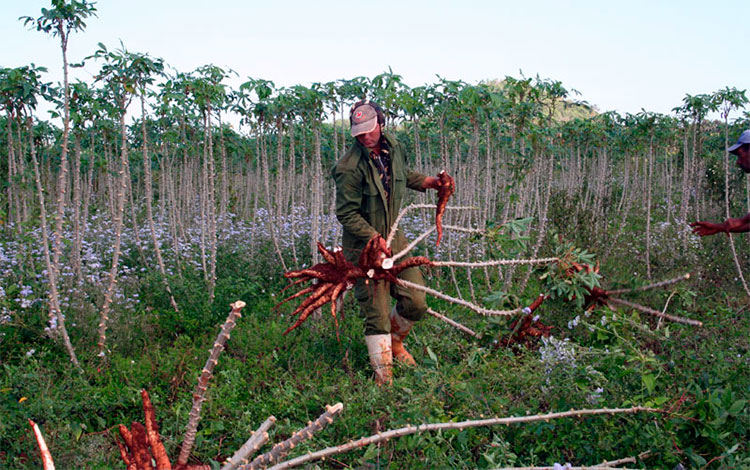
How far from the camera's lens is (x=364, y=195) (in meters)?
4.06

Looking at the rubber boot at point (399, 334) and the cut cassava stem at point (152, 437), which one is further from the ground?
the cut cassava stem at point (152, 437)

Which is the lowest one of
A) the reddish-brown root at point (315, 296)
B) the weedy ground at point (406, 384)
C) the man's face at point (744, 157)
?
the weedy ground at point (406, 384)

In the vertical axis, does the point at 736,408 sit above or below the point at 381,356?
above

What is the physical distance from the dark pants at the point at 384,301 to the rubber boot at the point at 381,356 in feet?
0.16

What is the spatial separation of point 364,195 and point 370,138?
0.42 m

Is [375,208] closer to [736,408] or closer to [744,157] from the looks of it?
[736,408]

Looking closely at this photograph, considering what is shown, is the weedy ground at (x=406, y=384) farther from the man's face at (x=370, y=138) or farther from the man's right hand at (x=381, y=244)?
the man's face at (x=370, y=138)

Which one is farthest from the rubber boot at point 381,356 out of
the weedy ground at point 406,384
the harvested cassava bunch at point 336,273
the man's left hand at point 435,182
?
the man's left hand at point 435,182

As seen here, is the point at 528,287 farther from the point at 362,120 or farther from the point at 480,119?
the point at 362,120

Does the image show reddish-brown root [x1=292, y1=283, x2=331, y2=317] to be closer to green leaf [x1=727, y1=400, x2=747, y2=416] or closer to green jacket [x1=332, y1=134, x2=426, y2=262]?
green jacket [x1=332, y1=134, x2=426, y2=262]

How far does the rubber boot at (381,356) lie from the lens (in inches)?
153

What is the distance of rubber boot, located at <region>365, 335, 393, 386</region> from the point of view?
3.88 metres

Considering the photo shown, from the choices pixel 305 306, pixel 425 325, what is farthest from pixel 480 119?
pixel 305 306

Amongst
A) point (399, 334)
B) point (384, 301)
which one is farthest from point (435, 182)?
point (399, 334)
